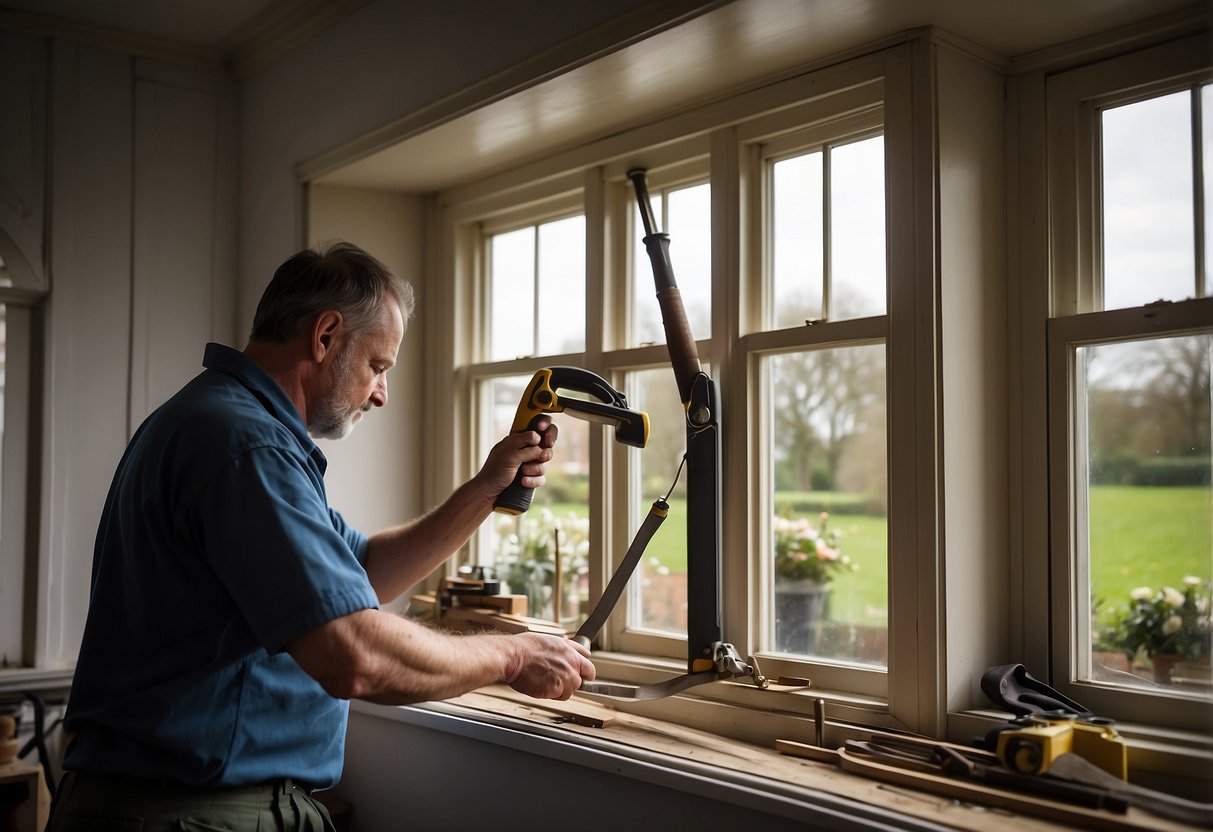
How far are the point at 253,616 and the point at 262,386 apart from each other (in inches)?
16.8

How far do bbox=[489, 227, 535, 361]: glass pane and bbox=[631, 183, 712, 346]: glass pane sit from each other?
414 mm

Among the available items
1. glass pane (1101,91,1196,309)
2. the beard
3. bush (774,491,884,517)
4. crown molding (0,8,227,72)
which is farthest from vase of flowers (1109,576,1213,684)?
crown molding (0,8,227,72)

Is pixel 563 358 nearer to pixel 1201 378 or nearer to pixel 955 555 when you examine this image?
pixel 955 555

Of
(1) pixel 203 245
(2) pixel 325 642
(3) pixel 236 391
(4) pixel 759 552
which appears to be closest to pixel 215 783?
(2) pixel 325 642

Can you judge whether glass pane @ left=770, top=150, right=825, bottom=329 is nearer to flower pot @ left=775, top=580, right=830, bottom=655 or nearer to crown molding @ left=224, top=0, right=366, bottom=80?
flower pot @ left=775, top=580, right=830, bottom=655

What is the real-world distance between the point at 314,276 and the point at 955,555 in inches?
47.5

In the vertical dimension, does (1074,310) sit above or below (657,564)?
above

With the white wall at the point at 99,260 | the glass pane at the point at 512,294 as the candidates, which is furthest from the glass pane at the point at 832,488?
the white wall at the point at 99,260

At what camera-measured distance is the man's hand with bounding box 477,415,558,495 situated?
208cm

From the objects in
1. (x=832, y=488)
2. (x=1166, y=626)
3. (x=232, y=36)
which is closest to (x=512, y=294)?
(x=232, y=36)

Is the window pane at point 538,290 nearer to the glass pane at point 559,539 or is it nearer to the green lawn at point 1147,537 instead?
the glass pane at point 559,539

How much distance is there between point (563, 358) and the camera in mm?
2721

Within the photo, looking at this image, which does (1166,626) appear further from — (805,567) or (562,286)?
(562,286)

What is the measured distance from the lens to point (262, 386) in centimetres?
168
